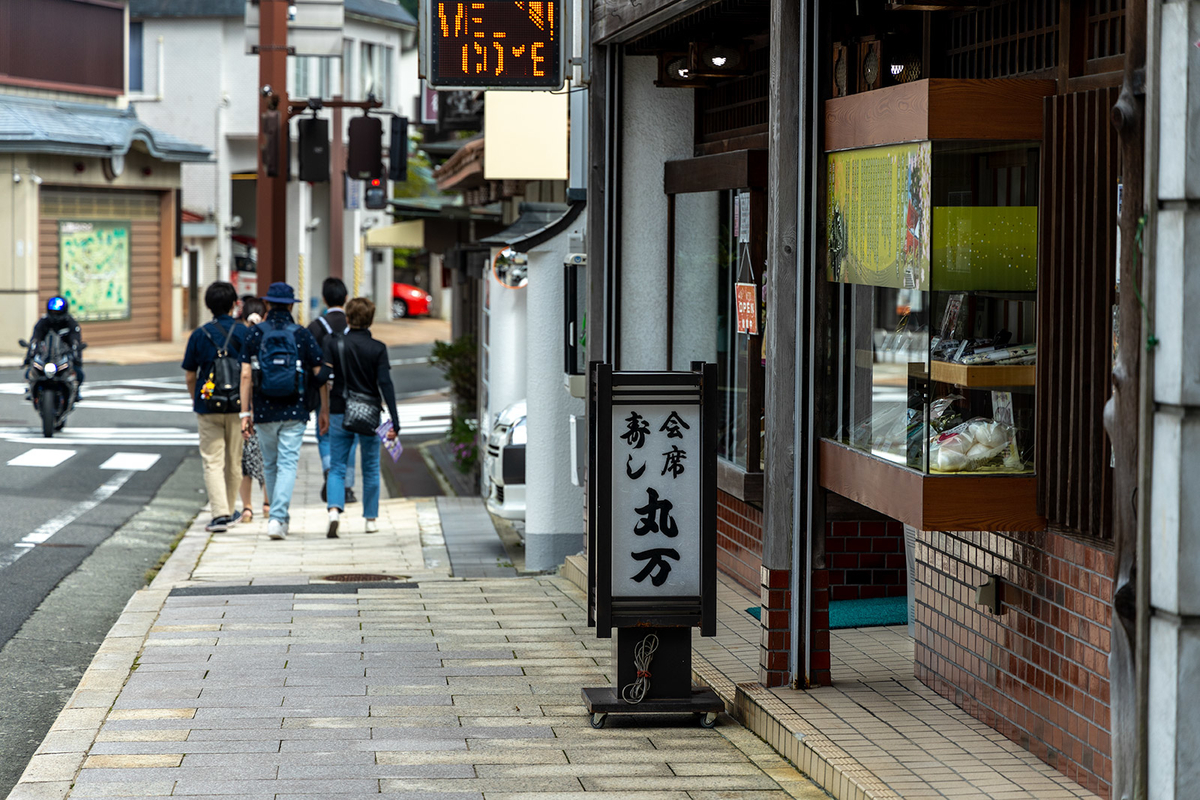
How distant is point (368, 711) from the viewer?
6613 millimetres

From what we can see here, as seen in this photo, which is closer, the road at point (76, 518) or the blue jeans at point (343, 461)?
the road at point (76, 518)

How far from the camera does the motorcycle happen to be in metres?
18.4

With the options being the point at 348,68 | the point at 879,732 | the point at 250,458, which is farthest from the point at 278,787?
the point at 348,68

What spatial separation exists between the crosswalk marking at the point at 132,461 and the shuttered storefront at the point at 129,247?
17.5 metres

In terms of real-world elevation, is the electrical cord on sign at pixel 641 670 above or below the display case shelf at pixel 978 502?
below

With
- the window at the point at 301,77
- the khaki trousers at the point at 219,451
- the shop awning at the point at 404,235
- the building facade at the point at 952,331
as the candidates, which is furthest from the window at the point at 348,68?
the building facade at the point at 952,331

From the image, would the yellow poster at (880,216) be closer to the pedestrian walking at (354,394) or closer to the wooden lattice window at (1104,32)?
the wooden lattice window at (1104,32)

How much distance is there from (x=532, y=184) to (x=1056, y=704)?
A: 1166cm

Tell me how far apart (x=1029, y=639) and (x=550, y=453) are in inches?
216

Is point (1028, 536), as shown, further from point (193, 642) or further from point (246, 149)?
point (246, 149)

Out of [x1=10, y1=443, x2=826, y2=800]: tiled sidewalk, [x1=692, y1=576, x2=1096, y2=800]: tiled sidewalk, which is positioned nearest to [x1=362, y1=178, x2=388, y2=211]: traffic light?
[x1=10, y1=443, x2=826, y2=800]: tiled sidewalk

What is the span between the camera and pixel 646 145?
31.9 feet

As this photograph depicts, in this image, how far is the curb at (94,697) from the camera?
558 cm

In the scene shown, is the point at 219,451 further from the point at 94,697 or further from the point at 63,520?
the point at 94,697
